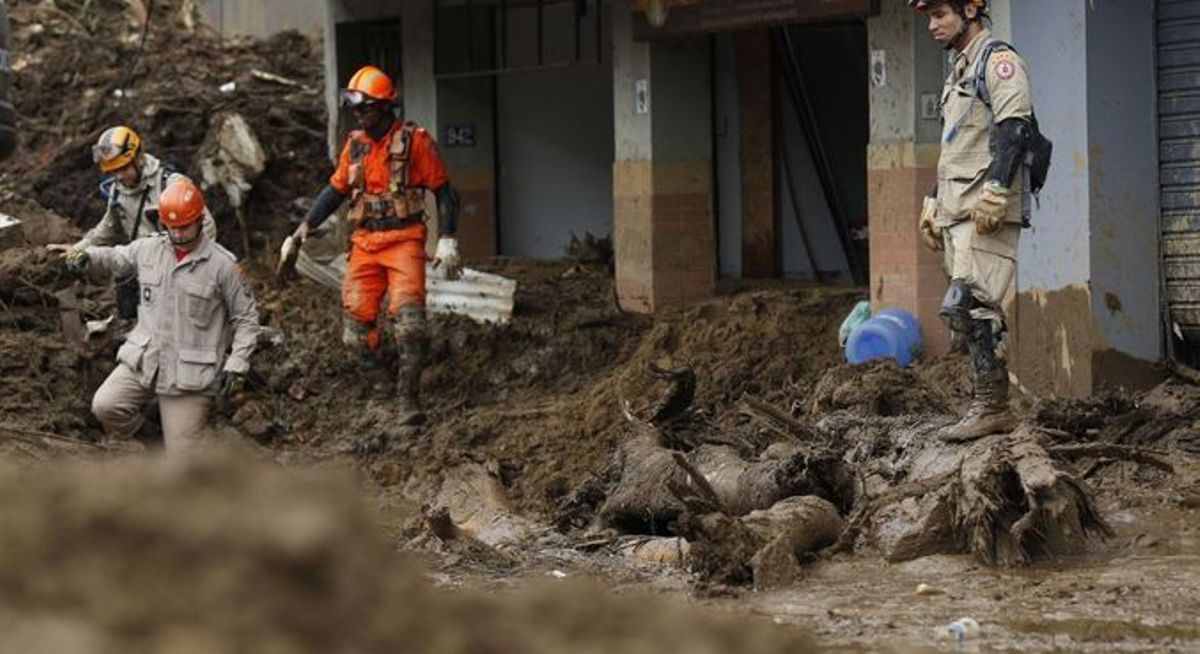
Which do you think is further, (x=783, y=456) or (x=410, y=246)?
(x=410, y=246)

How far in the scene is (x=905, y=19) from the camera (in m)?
12.7

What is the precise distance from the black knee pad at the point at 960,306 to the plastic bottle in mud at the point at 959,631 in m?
2.44

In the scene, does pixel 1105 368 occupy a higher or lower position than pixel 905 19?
lower

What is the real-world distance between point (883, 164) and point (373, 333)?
130 inches

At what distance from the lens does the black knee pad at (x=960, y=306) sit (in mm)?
8953

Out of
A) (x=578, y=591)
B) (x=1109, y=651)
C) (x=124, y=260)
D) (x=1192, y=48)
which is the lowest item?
(x=1109, y=651)

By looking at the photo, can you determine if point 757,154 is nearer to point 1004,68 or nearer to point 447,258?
point 447,258

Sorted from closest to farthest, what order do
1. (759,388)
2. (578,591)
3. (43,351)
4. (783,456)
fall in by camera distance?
(578,591) < (783,456) < (759,388) < (43,351)

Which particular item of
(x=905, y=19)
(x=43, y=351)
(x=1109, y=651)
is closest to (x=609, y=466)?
(x=1109, y=651)

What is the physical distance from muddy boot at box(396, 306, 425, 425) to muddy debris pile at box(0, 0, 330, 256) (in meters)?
4.72

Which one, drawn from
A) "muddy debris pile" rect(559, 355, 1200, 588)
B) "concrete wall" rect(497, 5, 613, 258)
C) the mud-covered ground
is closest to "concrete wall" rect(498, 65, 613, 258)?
"concrete wall" rect(497, 5, 613, 258)

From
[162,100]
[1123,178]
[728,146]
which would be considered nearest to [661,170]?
[728,146]

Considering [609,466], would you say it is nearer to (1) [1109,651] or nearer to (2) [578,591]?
(1) [1109,651]

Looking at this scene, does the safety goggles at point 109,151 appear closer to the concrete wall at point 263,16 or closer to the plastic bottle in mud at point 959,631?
the plastic bottle in mud at point 959,631
